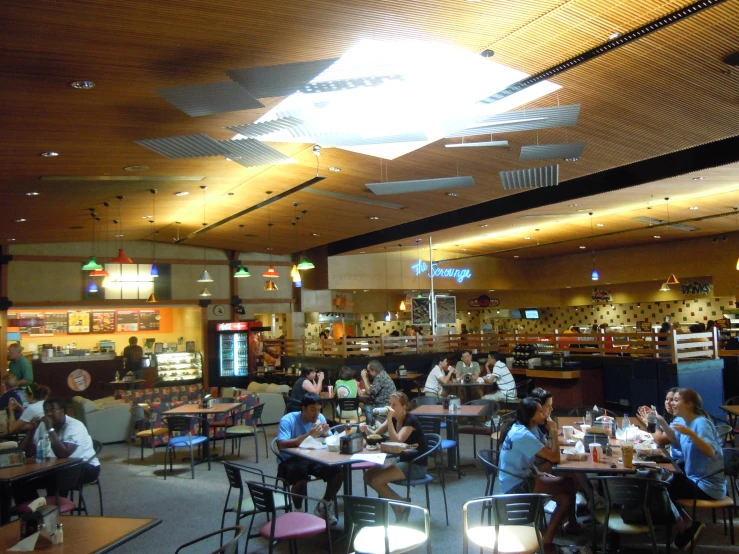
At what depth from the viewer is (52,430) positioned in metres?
5.45

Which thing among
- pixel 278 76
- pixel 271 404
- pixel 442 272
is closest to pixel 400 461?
pixel 278 76

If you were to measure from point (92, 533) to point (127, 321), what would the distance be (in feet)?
45.7

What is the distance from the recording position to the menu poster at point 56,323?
14.9 m

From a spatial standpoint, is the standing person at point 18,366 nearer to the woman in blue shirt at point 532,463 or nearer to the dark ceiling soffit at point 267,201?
the dark ceiling soffit at point 267,201

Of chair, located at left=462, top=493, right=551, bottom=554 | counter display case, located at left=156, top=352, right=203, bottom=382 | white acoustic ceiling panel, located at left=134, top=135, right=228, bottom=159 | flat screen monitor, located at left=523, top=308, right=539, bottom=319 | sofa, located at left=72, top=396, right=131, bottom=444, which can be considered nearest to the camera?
chair, located at left=462, top=493, right=551, bottom=554

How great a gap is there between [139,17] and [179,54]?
1.88 ft

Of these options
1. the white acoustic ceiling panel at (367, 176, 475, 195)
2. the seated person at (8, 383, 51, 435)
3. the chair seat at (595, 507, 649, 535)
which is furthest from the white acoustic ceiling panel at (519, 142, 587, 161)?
the seated person at (8, 383, 51, 435)

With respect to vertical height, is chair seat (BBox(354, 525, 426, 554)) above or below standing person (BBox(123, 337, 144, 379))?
below

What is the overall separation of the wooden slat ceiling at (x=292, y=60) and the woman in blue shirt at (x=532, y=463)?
9.29 ft

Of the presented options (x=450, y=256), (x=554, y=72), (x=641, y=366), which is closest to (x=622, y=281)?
(x=450, y=256)

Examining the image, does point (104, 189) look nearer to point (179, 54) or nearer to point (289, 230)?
point (179, 54)

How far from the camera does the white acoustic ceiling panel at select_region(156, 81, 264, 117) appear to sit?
4230 mm

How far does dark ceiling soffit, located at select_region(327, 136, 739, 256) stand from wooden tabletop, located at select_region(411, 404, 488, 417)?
4180 mm

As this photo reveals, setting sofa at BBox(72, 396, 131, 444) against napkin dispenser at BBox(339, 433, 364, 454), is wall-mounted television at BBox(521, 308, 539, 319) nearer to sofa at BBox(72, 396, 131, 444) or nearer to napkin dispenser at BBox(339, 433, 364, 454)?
sofa at BBox(72, 396, 131, 444)
